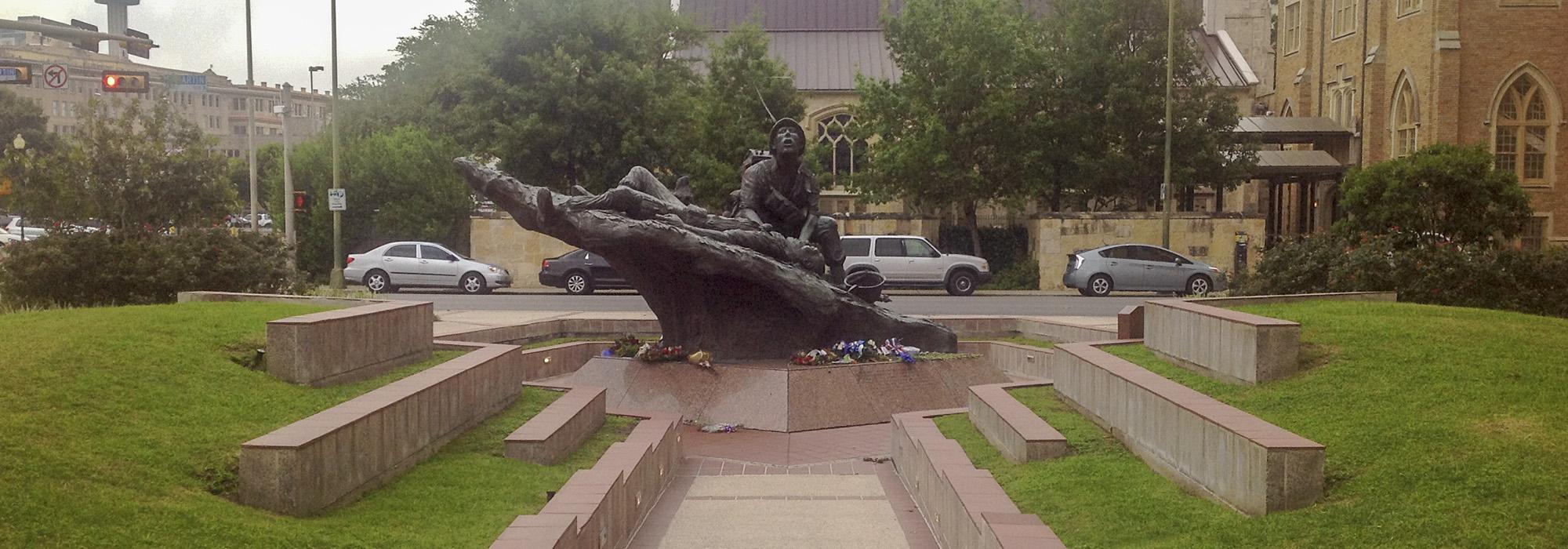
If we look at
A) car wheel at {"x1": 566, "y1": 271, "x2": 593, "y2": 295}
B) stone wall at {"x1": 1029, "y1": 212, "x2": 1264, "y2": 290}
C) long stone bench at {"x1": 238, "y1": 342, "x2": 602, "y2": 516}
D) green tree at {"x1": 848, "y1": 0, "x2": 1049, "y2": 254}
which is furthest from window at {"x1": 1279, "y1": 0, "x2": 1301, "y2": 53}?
long stone bench at {"x1": 238, "y1": 342, "x2": 602, "y2": 516}

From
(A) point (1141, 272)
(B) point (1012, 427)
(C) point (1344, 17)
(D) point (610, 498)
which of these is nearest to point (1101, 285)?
(A) point (1141, 272)

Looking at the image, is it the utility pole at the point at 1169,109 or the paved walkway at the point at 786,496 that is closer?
the paved walkway at the point at 786,496

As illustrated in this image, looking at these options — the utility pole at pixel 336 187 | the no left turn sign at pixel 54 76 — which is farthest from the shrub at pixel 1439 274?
the no left turn sign at pixel 54 76

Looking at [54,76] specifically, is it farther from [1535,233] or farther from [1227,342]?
[1535,233]

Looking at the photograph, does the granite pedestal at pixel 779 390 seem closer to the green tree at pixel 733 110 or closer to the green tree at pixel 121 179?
the green tree at pixel 121 179

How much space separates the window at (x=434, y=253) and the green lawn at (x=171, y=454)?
23.8m

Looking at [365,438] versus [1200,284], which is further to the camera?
[1200,284]

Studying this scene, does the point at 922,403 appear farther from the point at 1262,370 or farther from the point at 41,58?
the point at 41,58

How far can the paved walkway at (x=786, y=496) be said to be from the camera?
8.62 meters

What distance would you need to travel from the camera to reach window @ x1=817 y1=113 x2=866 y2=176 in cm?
5034

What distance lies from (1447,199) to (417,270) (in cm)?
2238

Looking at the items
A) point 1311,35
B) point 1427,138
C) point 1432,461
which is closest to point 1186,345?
point 1432,461

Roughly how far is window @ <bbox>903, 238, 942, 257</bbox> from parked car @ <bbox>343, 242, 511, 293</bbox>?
9.81m

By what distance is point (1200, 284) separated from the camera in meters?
33.2
